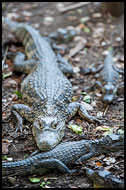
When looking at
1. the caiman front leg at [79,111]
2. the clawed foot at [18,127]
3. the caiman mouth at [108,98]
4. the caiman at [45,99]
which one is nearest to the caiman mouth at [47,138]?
the caiman at [45,99]

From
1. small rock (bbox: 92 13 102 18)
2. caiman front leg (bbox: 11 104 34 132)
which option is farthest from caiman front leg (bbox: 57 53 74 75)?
small rock (bbox: 92 13 102 18)

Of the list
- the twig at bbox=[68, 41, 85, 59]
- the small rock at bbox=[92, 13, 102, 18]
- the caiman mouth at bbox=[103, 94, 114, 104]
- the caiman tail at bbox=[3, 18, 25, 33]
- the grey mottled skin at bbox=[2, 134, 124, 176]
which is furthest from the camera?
the small rock at bbox=[92, 13, 102, 18]

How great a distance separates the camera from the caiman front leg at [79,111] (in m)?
5.61

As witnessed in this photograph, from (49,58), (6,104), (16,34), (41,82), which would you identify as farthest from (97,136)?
(16,34)

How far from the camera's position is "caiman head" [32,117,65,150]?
4609mm

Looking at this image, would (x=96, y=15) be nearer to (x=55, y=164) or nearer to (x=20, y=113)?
(x=20, y=113)

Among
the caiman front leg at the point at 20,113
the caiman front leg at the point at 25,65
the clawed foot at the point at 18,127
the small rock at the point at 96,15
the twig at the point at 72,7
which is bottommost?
the clawed foot at the point at 18,127

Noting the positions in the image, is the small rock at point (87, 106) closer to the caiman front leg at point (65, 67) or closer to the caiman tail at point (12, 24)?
the caiman front leg at point (65, 67)

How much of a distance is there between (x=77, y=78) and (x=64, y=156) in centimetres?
287

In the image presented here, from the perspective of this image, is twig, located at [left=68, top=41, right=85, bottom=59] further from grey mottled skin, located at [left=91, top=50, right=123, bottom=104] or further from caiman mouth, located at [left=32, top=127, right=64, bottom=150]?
caiman mouth, located at [left=32, top=127, right=64, bottom=150]

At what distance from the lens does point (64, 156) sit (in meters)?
4.50

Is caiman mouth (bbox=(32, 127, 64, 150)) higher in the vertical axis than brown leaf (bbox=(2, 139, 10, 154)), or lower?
higher

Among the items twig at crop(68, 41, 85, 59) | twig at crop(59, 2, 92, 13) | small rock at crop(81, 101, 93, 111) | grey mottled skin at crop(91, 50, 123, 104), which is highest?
twig at crop(59, 2, 92, 13)

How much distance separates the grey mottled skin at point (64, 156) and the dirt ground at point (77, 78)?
4.0 inches
